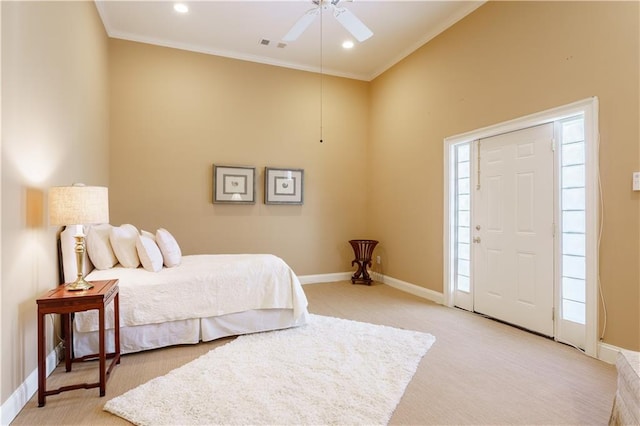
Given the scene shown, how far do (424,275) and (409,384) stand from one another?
8.29ft

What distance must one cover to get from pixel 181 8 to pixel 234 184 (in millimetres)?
2263

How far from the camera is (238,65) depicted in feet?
16.8

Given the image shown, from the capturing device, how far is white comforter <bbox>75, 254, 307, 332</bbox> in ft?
9.01

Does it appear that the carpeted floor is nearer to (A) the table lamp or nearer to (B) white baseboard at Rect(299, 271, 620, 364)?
(A) the table lamp

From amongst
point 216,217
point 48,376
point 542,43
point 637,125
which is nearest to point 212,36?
point 216,217

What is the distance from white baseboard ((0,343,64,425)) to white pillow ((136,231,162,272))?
91 centimetres

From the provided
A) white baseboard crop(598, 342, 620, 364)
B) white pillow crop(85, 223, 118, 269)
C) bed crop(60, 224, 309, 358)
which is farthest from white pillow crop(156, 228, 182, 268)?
white baseboard crop(598, 342, 620, 364)

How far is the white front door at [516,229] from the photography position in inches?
128

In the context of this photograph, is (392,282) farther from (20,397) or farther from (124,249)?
(20,397)

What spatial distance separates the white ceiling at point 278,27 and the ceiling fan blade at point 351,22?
34 centimetres

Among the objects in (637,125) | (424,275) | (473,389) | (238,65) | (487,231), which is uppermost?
(238,65)

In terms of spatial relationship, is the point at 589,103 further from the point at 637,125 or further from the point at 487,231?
the point at 487,231

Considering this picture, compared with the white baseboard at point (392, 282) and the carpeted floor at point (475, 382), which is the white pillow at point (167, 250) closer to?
the carpeted floor at point (475, 382)

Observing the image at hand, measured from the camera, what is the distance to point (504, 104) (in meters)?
3.57
